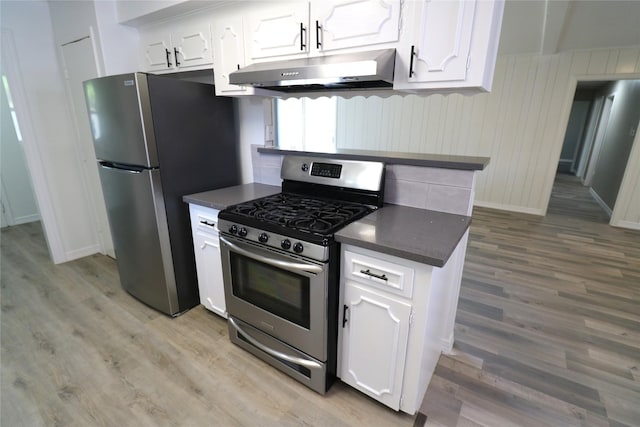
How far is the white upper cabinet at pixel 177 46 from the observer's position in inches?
87.5

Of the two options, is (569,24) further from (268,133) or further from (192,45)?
(192,45)

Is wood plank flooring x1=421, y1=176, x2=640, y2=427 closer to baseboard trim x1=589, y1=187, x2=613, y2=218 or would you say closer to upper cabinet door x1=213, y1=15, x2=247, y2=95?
baseboard trim x1=589, y1=187, x2=613, y2=218

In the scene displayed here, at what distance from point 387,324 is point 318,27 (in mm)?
1570

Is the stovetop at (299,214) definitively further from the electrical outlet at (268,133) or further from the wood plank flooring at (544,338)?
the wood plank flooring at (544,338)

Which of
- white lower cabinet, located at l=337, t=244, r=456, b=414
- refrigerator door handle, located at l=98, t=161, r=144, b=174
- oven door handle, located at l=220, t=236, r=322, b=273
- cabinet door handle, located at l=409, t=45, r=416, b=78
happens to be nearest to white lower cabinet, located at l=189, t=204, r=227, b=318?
oven door handle, located at l=220, t=236, r=322, b=273

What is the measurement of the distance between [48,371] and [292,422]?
153cm

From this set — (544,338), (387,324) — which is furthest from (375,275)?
(544,338)

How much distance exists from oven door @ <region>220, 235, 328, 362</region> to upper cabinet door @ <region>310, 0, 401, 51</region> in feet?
3.73

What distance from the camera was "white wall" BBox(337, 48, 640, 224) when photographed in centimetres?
424

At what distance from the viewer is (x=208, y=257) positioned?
7.05 feet

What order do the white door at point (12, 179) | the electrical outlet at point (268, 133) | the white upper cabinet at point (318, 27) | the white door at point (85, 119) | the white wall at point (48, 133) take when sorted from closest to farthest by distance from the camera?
1. the white upper cabinet at point (318, 27)
2. the electrical outlet at point (268, 133)
3. the white door at point (85, 119)
4. the white wall at point (48, 133)
5. the white door at point (12, 179)

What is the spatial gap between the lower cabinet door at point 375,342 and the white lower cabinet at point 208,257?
3.31 ft

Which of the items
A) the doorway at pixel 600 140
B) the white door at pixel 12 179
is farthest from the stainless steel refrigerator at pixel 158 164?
the doorway at pixel 600 140

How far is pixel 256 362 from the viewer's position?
75.0 inches
